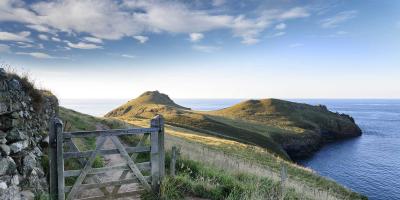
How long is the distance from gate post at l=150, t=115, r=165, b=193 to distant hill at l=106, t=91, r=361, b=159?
2280 inches

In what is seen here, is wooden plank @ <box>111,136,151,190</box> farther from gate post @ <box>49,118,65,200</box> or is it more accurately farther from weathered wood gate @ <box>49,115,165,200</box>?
gate post @ <box>49,118,65,200</box>

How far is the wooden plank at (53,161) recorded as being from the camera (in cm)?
1005

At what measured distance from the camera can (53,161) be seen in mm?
10102

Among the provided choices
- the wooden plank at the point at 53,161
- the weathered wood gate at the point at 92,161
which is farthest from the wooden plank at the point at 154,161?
the wooden plank at the point at 53,161

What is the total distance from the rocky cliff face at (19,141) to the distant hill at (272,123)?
59871mm

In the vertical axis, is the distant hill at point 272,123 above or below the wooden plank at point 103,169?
below

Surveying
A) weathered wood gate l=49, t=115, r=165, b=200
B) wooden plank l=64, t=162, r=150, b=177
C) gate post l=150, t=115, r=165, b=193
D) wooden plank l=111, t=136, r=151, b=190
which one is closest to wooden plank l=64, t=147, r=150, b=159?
weathered wood gate l=49, t=115, r=165, b=200

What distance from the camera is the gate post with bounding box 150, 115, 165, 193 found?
38.4 feet

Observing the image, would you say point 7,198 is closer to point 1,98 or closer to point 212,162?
point 1,98

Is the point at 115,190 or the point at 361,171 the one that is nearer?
the point at 115,190

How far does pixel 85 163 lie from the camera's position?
10570 millimetres

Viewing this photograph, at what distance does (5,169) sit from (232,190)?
7.50 metres

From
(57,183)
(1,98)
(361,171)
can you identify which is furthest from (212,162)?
(361,171)

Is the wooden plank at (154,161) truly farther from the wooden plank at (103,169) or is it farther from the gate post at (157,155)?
the wooden plank at (103,169)
